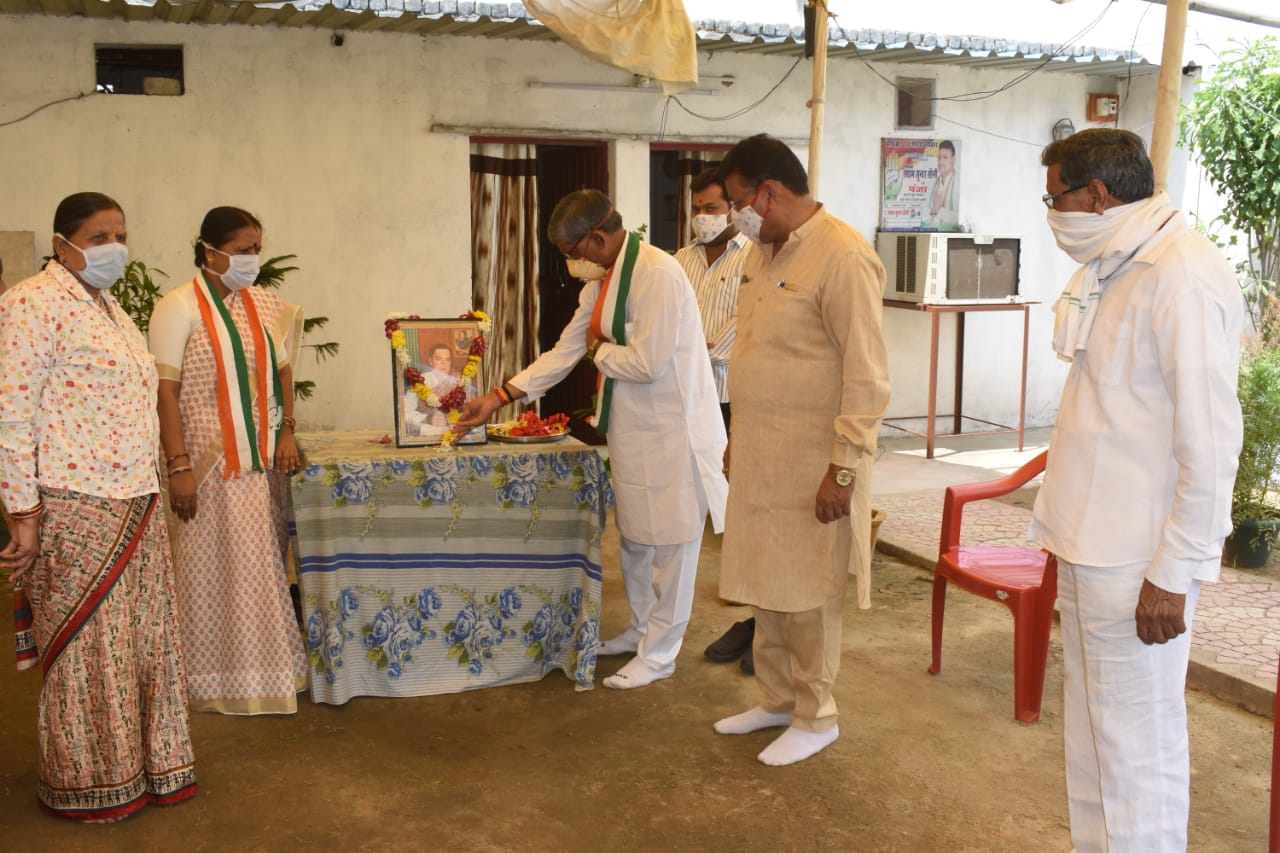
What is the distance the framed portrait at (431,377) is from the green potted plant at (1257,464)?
3.90 meters

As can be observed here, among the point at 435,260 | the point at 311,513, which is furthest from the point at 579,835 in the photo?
the point at 435,260

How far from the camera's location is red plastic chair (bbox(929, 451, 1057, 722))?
413 centimetres

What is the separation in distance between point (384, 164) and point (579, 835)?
604 centimetres

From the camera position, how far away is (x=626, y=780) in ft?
12.3

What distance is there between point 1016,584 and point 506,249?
579 cm

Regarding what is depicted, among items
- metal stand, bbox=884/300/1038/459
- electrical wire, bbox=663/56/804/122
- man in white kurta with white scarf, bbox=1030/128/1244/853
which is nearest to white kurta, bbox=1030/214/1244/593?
man in white kurta with white scarf, bbox=1030/128/1244/853

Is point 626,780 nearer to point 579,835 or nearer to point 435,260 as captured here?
point 579,835

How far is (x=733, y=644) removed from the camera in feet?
15.6

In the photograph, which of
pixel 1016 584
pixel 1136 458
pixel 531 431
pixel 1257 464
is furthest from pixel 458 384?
pixel 1257 464

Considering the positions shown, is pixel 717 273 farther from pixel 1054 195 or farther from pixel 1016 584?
pixel 1054 195

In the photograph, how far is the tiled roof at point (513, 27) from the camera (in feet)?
23.9

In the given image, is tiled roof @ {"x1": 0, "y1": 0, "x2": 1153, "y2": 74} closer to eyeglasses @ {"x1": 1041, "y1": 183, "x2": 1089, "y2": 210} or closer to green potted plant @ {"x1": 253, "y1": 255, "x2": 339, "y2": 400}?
green potted plant @ {"x1": 253, "y1": 255, "x2": 339, "y2": 400}

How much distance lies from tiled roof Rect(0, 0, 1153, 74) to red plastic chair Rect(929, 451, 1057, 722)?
409cm

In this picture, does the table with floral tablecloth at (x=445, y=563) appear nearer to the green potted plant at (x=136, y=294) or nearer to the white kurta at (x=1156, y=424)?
the white kurta at (x=1156, y=424)
